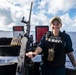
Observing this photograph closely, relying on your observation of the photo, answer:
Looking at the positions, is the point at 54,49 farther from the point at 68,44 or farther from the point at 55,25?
the point at 55,25

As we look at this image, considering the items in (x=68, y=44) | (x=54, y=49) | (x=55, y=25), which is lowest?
(x=54, y=49)

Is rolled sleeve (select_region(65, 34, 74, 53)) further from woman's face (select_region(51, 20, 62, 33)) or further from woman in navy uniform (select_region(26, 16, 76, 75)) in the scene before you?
woman's face (select_region(51, 20, 62, 33))

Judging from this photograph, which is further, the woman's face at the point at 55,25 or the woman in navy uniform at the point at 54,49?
the woman in navy uniform at the point at 54,49

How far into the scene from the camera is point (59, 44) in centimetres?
595

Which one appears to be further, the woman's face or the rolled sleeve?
the rolled sleeve

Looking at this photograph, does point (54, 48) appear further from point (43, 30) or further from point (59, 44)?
point (43, 30)

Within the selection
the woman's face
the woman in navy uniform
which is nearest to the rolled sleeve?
the woman in navy uniform

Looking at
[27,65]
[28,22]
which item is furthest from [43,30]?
[27,65]

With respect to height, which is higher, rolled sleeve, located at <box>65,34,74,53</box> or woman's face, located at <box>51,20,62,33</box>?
woman's face, located at <box>51,20,62,33</box>

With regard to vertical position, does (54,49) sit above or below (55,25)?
below

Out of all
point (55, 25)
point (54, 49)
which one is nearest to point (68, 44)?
point (54, 49)

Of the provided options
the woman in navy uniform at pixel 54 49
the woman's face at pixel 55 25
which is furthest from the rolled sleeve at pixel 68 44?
the woman's face at pixel 55 25

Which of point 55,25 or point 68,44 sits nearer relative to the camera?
point 55,25

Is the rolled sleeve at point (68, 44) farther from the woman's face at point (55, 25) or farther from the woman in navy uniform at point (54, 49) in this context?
the woman's face at point (55, 25)
